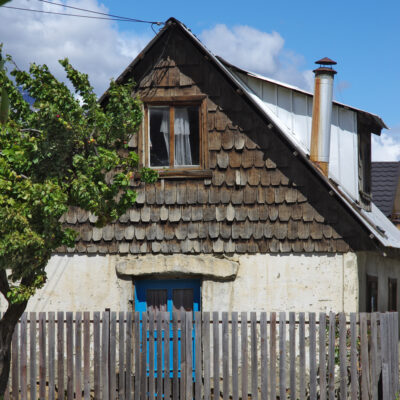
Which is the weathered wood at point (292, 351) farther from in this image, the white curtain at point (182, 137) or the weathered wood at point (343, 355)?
the white curtain at point (182, 137)

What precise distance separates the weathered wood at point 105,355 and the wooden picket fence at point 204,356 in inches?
0.6

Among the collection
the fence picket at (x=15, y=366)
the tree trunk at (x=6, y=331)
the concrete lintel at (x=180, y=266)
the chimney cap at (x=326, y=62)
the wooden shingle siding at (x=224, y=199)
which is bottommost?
the fence picket at (x=15, y=366)

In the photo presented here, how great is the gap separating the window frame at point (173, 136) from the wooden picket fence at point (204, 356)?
267 cm

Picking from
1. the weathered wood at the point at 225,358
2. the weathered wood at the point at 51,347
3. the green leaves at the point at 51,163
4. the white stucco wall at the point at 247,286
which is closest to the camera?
the green leaves at the point at 51,163

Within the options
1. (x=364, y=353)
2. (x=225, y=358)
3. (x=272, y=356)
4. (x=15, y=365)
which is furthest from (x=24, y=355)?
(x=364, y=353)

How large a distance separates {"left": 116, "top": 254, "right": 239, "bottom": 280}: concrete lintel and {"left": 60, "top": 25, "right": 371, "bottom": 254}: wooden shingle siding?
0.51 feet

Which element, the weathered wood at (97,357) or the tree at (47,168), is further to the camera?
the weathered wood at (97,357)

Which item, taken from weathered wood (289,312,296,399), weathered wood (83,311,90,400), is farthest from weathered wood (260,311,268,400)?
weathered wood (83,311,90,400)

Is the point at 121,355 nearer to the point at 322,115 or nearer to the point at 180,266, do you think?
the point at 180,266

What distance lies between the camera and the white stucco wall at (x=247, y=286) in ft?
40.1

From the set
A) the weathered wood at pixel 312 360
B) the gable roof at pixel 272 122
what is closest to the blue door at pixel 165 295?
the weathered wood at pixel 312 360

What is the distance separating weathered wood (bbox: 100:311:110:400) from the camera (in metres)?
10.9

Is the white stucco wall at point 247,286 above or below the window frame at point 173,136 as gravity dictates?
below

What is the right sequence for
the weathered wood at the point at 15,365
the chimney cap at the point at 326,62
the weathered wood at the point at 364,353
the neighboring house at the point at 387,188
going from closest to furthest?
the weathered wood at the point at 364,353, the weathered wood at the point at 15,365, the chimney cap at the point at 326,62, the neighboring house at the point at 387,188
